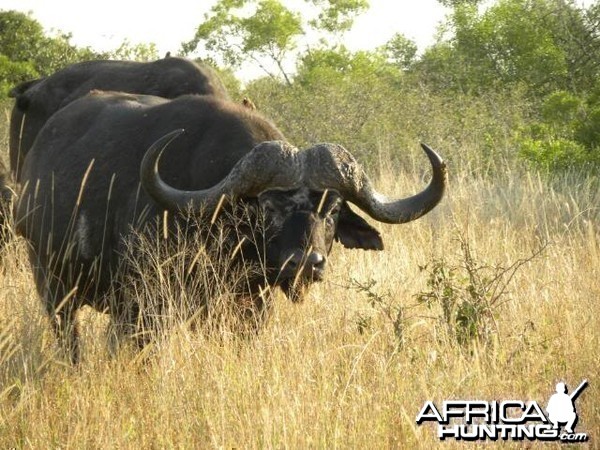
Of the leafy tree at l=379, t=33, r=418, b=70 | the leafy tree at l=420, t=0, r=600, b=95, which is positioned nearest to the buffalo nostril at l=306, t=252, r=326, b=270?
the leafy tree at l=420, t=0, r=600, b=95

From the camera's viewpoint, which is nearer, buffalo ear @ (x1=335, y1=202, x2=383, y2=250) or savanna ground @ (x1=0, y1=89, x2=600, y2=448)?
savanna ground @ (x1=0, y1=89, x2=600, y2=448)

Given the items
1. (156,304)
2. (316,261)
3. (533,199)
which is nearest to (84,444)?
(156,304)

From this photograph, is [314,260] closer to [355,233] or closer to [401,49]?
[355,233]

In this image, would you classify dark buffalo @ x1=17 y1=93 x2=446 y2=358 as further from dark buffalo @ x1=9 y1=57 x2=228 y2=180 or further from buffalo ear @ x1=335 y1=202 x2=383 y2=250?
dark buffalo @ x1=9 y1=57 x2=228 y2=180

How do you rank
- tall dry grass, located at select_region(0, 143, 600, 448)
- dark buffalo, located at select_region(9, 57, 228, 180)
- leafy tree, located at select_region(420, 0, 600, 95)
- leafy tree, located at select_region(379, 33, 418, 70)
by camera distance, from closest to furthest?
tall dry grass, located at select_region(0, 143, 600, 448)
dark buffalo, located at select_region(9, 57, 228, 180)
leafy tree, located at select_region(420, 0, 600, 95)
leafy tree, located at select_region(379, 33, 418, 70)

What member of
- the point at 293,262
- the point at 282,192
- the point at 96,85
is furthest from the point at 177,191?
the point at 96,85

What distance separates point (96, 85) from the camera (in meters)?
8.77

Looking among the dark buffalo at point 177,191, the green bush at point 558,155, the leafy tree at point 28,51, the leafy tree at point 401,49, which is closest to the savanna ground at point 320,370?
the dark buffalo at point 177,191

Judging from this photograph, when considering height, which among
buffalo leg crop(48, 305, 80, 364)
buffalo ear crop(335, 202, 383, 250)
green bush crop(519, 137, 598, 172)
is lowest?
buffalo leg crop(48, 305, 80, 364)

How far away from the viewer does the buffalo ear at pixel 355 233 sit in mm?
6594

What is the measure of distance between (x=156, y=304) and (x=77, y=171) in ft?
6.00

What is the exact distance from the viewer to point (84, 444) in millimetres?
4305

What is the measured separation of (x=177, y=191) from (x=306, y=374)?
167 centimetres

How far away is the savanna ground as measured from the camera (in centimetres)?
439
